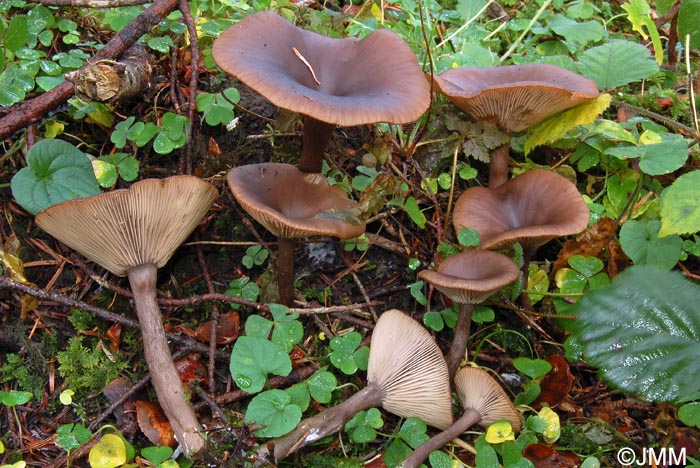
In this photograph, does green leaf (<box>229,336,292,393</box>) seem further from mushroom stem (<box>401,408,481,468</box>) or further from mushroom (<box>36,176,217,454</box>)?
mushroom stem (<box>401,408,481,468</box>)

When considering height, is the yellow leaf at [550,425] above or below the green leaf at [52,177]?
below

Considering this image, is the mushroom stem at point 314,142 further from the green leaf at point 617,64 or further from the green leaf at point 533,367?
the green leaf at point 617,64

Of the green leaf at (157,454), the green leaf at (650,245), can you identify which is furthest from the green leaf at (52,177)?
the green leaf at (650,245)

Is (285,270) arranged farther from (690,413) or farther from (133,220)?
(690,413)

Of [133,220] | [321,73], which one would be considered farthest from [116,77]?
[321,73]

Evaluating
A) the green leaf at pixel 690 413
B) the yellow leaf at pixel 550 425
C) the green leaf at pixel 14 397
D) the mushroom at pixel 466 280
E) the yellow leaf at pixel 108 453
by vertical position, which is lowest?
the green leaf at pixel 14 397

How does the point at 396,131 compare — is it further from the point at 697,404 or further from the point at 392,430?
the point at 697,404

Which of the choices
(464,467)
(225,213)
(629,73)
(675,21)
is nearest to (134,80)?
(225,213)

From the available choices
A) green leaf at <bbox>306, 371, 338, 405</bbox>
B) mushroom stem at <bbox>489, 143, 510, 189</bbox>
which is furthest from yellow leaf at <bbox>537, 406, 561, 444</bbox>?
mushroom stem at <bbox>489, 143, 510, 189</bbox>
